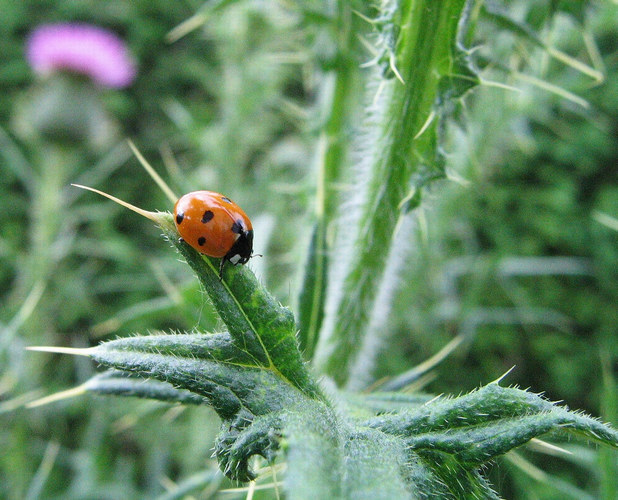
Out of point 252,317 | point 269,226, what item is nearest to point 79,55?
point 269,226

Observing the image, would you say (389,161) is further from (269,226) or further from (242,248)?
(269,226)

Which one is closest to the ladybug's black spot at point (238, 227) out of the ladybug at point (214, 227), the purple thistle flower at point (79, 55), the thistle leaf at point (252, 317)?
the ladybug at point (214, 227)

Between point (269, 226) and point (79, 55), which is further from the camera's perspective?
point (79, 55)

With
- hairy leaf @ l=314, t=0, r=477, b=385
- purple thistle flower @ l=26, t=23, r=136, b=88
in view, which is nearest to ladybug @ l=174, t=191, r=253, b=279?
hairy leaf @ l=314, t=0, r=477, b=385

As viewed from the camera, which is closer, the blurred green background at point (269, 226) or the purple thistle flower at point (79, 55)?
the blurred green background at point (269, 226)

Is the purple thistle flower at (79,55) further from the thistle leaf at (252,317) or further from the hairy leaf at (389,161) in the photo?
the thistle leaf at (252,317)

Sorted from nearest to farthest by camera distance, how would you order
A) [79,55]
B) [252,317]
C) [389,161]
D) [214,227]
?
1. [252,317]
2. [214,227]
3. [389,161]
4. [79,55]

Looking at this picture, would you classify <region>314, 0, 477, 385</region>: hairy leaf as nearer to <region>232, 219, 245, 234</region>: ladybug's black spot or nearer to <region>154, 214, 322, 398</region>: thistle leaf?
<region>232, 219, 245, 234</region>: ladybug's black spot

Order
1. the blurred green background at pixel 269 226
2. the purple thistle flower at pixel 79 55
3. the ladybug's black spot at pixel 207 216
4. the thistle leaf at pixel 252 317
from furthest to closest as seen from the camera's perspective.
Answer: the purple thistle flower at pixel 79 55 < the blurred green background at pixel 269 226 < the ladybug's black spot at pixel 207 216 < the thistle leaf at pixel 252 317
